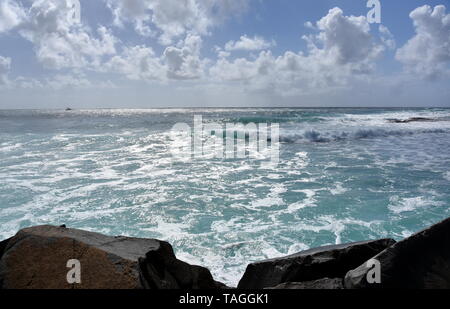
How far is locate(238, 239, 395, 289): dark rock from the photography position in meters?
3.76

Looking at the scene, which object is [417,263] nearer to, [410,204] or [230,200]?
[410,204]

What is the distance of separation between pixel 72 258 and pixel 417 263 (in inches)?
128

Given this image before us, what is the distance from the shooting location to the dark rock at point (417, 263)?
2.85 meters

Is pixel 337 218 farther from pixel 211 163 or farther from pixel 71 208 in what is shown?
pixel 211 163

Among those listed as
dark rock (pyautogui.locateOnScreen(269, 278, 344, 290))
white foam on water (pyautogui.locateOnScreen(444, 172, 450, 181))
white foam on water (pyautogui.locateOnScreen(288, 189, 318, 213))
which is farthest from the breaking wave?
dark rock (pyautogui.locateOnScreen(269, 278, 344, 290))

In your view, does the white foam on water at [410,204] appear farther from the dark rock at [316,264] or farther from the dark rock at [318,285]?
the dark rock at [318,285]

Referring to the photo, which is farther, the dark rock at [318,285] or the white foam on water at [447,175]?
the white foam on water at [447,175]

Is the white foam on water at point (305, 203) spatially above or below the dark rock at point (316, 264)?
below

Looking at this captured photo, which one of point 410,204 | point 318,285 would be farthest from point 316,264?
point 410,204

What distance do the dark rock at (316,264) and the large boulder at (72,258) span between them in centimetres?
119

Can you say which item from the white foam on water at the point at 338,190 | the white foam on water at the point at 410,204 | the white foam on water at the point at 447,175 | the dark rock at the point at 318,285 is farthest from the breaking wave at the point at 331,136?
the dark rock at the point at 318,285

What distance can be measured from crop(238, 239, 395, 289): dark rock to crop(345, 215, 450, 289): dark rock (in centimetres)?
71

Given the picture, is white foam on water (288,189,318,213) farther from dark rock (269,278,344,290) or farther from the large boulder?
the large boulder
